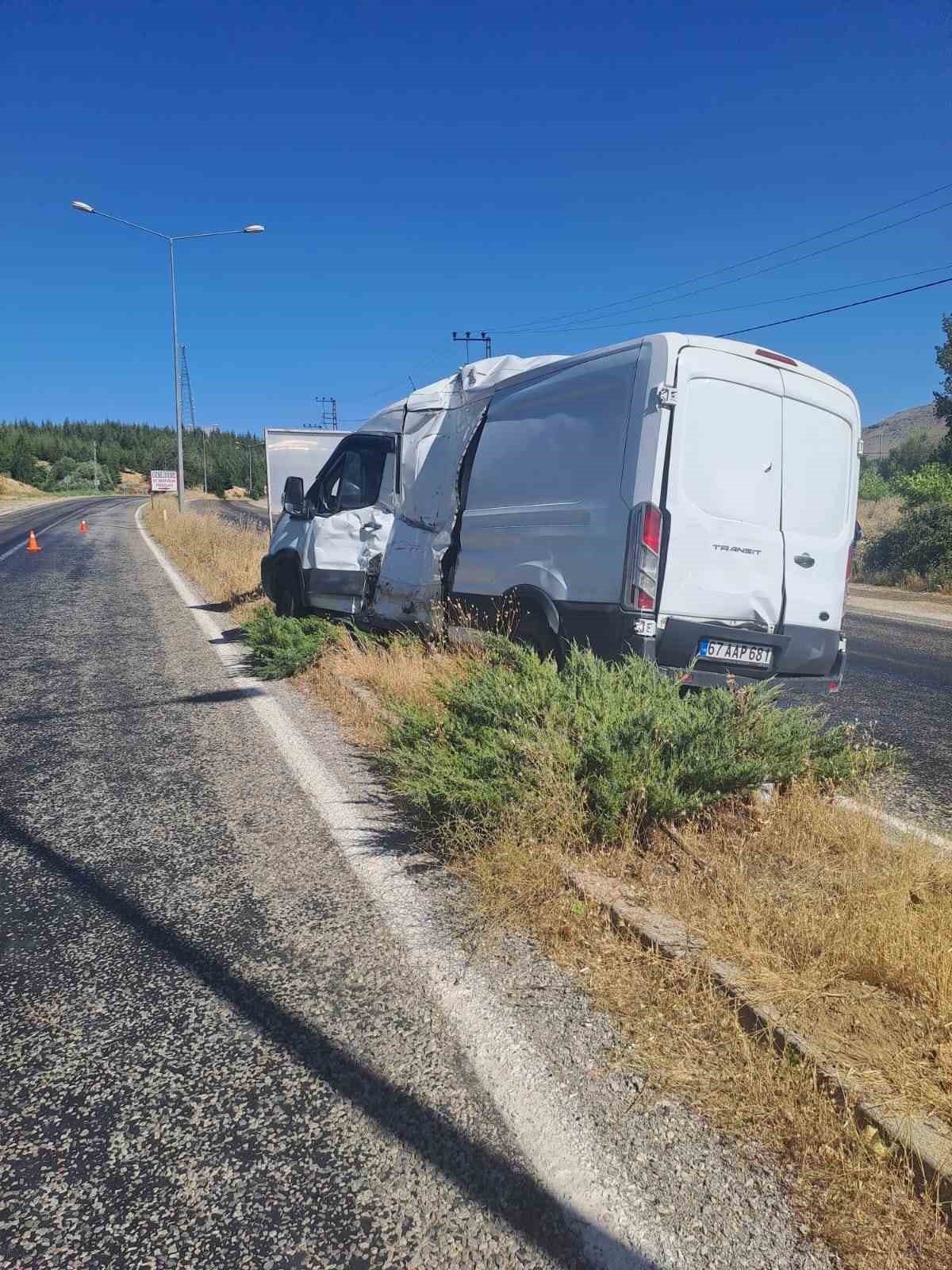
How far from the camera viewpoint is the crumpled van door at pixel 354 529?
25.7 feet

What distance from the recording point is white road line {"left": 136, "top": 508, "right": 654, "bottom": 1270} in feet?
5.73

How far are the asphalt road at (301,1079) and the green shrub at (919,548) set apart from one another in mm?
19077

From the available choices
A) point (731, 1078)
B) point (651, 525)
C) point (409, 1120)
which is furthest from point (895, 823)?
point (409, 1120)

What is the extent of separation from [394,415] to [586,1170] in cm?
704

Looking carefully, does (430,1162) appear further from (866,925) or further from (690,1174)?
(866,925)

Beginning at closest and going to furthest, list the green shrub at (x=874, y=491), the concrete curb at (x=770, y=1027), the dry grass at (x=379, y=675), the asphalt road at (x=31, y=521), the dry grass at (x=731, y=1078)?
the dry grass at (x=731, y=1078) < the concrete curb at (x=770, y=1027) < the dry grass at (x=379, y=675) < the asphalt road at (x=31, y=521) < the green shrub at (x=874, y=491)

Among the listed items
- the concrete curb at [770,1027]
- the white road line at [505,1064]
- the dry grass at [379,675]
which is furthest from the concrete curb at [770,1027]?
the dry grass at [379,675]

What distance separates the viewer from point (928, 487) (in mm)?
19906

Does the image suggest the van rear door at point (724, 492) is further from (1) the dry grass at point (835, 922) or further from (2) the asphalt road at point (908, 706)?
(1) the dry grass at point (835, 922)

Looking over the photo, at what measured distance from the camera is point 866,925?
2588mm

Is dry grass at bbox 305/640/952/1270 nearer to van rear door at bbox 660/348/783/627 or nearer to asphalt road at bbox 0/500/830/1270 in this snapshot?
asphalt road at bbox 0/500/830/1270

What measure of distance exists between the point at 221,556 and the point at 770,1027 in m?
14.6

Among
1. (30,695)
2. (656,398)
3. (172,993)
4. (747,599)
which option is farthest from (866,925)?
(30,695)

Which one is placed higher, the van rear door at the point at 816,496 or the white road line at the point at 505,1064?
the van rear door at the point at 816,496
